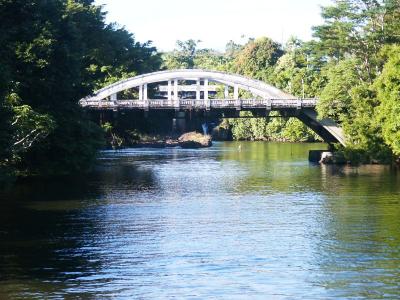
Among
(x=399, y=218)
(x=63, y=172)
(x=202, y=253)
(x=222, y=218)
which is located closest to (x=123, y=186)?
(x=63, y=172)

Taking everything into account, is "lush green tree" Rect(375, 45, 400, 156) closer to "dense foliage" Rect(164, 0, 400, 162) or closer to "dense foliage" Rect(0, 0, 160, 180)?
"dense foliage" Rect(164, 0, 400, 162)

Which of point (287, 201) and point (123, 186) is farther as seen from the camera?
point (123, 186)

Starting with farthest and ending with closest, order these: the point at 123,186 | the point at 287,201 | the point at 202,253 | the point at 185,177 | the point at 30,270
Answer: the point at 185,177
the point at 123,186
the point at 287,201
the point at 202,253
the point at 30,270

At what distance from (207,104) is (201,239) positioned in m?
55.0

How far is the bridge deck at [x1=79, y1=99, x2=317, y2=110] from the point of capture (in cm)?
8169

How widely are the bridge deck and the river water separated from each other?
27.9 meters

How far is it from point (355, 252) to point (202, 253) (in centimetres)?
504

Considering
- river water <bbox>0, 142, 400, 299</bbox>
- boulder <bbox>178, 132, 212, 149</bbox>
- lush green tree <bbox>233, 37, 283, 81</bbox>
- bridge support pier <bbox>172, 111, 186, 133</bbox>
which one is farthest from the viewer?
lush green tree <bbox>233, 37, 283, 81</bbox>

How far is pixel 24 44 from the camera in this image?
4856 centimetres

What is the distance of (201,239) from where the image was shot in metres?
30.9

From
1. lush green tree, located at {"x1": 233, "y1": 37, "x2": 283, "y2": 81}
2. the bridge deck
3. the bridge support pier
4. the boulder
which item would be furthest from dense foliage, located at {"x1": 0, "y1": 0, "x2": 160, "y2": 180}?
lush green tree, located at {"x1": 233, "y1": 37, "x2": 283, "y2": 81}

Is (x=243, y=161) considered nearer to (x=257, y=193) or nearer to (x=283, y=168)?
(x=283, y=168)


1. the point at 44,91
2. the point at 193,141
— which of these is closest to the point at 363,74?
the point at 44,91

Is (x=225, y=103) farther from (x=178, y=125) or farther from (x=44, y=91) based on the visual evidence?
(x=178, y=125)
